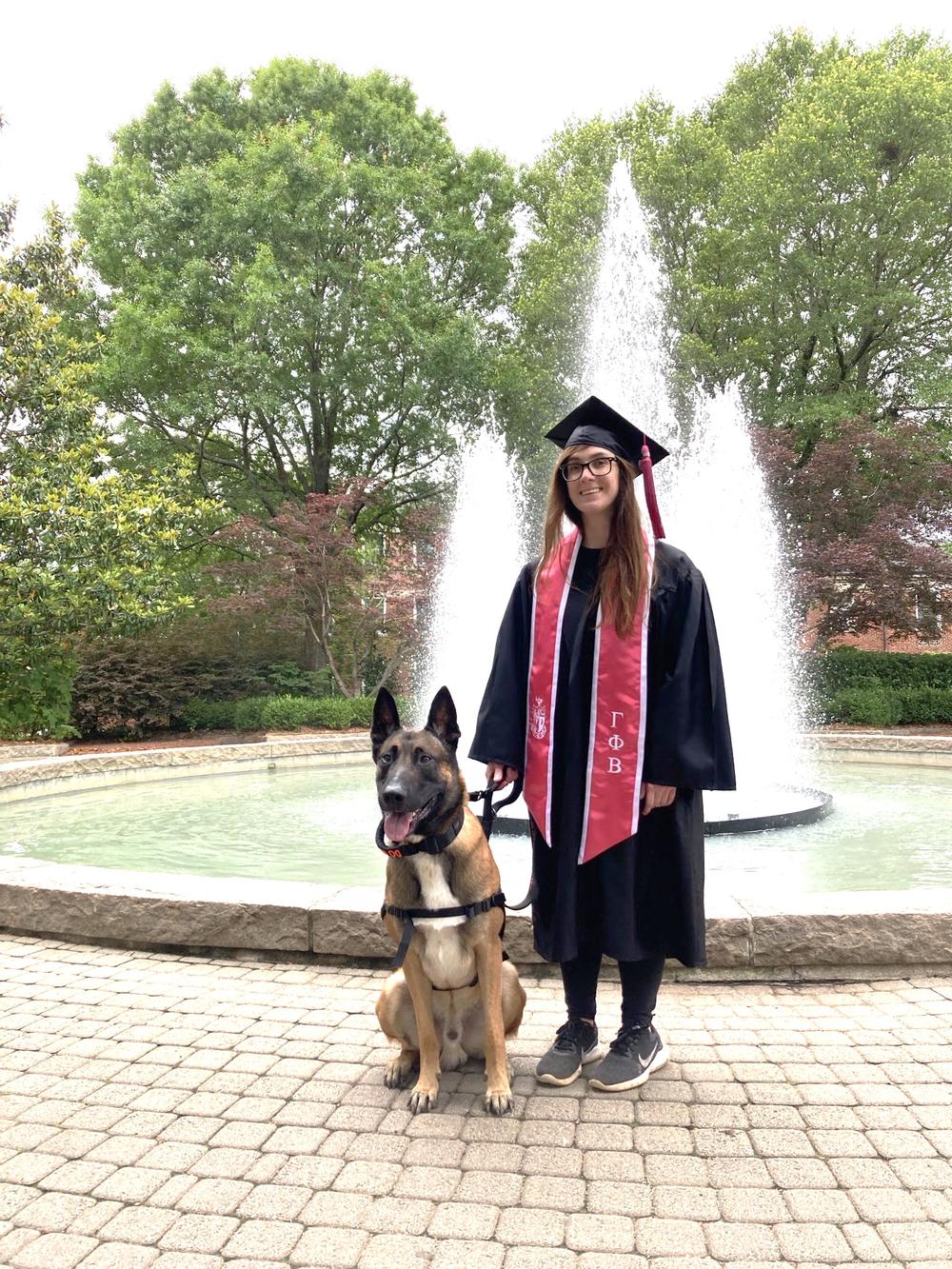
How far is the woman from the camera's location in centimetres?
280

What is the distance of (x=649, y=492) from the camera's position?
286cm

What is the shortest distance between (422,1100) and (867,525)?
673 inches

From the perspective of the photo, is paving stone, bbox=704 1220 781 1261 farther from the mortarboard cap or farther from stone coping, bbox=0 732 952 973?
the mortarboard cap

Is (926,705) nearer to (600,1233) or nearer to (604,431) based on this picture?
(604,431)

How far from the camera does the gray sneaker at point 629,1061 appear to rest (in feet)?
9.30

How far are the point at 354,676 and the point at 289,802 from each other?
10164mm

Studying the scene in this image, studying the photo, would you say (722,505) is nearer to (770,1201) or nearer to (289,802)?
(289,802)

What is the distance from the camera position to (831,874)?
5398 mm

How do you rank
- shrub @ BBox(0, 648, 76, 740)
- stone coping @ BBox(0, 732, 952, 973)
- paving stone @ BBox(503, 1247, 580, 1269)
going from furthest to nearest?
shrub @ BBox(0, 648, 76, 740)
stone coping @ BBox(0, 732, 952, 973)
paving stone @ BBox(503, 1247, 580, 1269)

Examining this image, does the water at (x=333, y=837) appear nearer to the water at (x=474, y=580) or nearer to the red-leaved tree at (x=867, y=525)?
the water at (x=474, y=580)

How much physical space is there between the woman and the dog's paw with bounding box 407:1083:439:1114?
36 cm

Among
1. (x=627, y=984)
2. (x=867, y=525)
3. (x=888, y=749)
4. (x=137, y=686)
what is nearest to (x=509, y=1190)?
(x=627, y=984)

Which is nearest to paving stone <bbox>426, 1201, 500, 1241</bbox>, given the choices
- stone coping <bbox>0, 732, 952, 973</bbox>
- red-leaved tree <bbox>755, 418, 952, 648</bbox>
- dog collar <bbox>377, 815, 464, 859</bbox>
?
dog collar <bbox>377, 815, 464, 859</bbox>

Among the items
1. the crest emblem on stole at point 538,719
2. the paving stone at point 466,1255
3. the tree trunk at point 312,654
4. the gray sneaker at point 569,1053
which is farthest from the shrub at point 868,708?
the paving stone at point 466,1255
